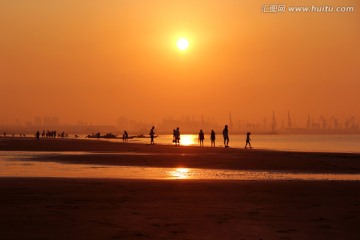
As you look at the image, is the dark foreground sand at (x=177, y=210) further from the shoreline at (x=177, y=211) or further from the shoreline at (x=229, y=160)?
the shoreline at (x=229, y=160)

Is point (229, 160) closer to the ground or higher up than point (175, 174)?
higher up

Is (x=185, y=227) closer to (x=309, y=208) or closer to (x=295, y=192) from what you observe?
(x=309, y=208)

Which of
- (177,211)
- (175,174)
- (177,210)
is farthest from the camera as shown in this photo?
(175,174)

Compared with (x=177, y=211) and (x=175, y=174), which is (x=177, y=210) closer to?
(x=177, y=211)

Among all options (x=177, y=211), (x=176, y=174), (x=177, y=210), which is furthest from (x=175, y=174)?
(x=177, y=211)

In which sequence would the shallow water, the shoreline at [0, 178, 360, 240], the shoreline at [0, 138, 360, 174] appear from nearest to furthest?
the shoreline at [0, 178, 360, 240], the shallow water, the shoreline at [0, 138, 360, 174]

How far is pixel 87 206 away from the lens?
14.9 m

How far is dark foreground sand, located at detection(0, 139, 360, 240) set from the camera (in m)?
11.2

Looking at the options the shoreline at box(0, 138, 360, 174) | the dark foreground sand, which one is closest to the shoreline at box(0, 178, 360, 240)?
the dark foreground sand

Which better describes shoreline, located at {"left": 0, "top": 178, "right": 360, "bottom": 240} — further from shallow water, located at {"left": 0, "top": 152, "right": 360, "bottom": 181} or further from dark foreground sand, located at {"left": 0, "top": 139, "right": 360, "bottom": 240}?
shallow water, located at {"left": 0, "top": 152, "right": 360, "bottom": 181}

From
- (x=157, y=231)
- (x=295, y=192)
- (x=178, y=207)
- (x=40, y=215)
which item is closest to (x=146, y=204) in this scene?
(x=178, y=207)

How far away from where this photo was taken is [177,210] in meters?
14.2

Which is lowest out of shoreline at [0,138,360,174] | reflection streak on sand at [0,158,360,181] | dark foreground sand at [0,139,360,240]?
dark foreground sand at [0,139,360,240]

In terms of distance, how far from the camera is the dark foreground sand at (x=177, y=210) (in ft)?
36.8
